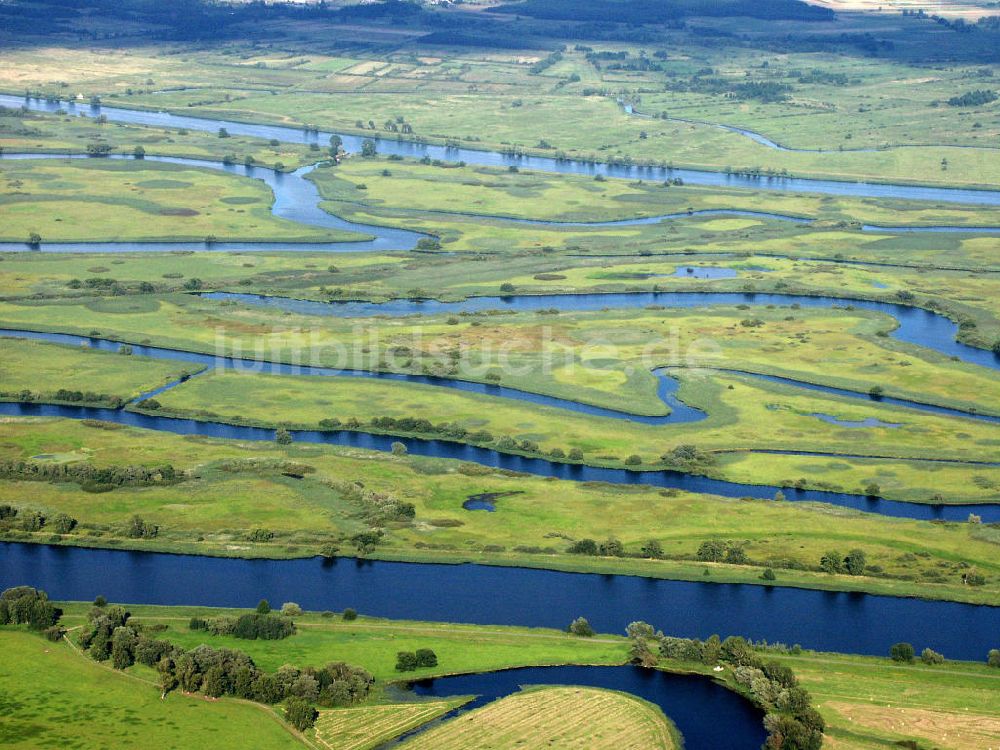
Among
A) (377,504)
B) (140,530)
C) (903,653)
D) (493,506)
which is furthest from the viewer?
(493,506)

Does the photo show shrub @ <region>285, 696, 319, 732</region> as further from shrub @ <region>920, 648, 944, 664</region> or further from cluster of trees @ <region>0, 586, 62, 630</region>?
shrub @ <region>920, 648, 944, 664</region>

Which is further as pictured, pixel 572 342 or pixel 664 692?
pixel 572 342

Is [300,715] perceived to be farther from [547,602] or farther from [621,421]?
[621,421]

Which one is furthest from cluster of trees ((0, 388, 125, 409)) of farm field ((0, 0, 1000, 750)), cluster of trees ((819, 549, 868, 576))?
cluster of trees ((819, 549, 868, 576))

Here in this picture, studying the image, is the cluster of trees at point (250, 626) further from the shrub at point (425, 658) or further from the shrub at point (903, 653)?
the shrub at point (903, 653)

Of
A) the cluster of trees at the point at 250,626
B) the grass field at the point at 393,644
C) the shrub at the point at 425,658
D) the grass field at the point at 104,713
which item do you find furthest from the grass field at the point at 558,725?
the cluster of trees at the point at 250,626

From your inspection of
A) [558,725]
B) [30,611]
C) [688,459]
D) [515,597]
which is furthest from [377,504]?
[558,725]
